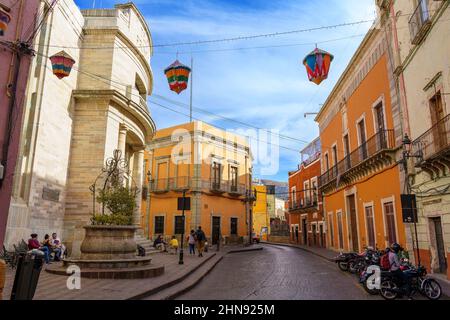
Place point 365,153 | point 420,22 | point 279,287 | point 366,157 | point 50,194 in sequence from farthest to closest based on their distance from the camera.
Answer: point 365,153, point 366,157, point 50,194, point 420,22, point 279,287

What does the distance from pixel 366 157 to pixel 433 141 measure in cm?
555

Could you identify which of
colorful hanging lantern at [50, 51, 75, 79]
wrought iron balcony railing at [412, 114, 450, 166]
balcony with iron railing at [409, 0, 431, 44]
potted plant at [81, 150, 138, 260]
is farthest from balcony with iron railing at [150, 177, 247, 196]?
balcony with iron railing at [409, 0, 431, 44]

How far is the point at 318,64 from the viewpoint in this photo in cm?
853

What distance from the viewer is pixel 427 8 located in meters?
9.75

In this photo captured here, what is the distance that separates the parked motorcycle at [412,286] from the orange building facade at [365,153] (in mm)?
4857

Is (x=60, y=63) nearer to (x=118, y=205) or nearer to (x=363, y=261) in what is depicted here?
(x=118, y=205)

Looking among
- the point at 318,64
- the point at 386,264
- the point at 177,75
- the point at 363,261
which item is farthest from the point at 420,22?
the point at 177,75

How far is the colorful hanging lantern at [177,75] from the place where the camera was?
11031 millimetres

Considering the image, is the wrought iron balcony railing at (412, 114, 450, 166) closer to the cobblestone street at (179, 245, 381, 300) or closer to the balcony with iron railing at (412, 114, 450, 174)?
the balcony with iron railing at (412, 114, 450, 174)

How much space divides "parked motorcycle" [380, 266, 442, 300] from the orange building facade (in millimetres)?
4857

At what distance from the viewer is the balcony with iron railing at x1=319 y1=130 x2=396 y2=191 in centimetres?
1255

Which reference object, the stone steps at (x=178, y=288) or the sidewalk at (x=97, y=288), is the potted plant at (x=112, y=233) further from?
the stone steps at (x=178, y=288)
